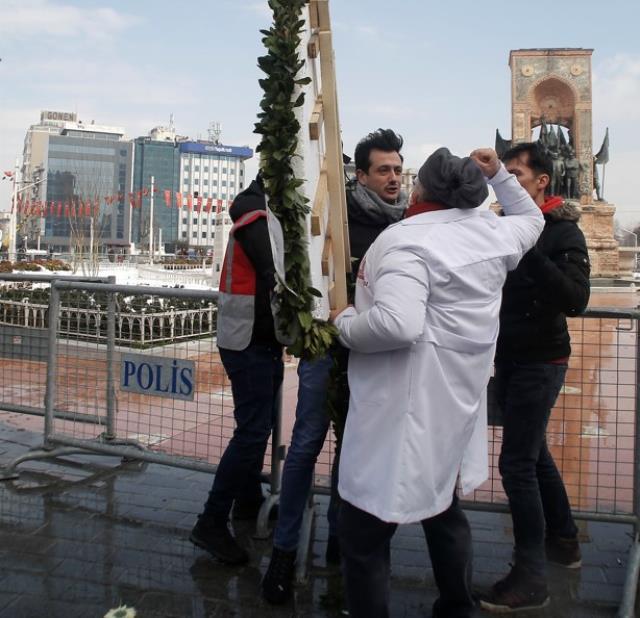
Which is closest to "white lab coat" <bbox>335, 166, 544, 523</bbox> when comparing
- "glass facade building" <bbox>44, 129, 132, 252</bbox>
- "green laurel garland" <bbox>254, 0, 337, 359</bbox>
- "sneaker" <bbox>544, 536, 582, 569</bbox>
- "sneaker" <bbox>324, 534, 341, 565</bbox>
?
"green laurel garland" <bbox>254, 0, 337, 359</bbox>

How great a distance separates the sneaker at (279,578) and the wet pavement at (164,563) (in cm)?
5

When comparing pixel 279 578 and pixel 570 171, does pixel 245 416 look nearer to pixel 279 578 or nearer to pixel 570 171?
pixel 279 578

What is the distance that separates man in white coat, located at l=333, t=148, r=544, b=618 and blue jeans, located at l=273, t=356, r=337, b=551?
686mm

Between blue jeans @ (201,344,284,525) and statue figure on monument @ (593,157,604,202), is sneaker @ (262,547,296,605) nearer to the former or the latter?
blue jeans @ (201,344,284,525)

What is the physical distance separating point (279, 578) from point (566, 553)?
145 centimetres

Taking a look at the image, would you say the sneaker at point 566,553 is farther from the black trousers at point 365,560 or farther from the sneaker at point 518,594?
the black trousers at point 365,560

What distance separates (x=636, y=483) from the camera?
339 centimetres

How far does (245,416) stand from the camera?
122 inches

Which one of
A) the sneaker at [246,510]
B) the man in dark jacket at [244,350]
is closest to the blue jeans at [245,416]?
the man in dark jacket at [244,350]

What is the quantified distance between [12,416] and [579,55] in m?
38.4

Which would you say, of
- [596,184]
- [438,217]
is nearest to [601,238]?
[596,184]

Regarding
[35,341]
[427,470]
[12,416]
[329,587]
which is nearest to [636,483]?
[329,587]

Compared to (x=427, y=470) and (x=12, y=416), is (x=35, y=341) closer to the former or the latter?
(x=12, y=416)

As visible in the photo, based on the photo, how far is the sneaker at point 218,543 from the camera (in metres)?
3.14
